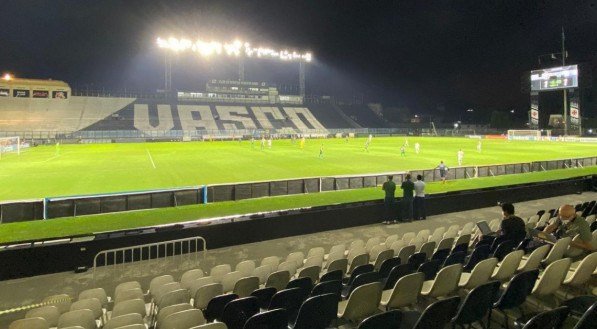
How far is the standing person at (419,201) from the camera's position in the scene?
15070 millimetres

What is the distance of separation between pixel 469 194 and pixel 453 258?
10993 millimetres

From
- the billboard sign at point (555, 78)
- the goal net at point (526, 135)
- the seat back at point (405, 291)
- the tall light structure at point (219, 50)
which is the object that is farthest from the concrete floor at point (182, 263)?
the tall light structure at point (219, 50)

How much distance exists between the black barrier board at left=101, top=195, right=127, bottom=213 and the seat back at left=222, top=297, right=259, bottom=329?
44.7 feet

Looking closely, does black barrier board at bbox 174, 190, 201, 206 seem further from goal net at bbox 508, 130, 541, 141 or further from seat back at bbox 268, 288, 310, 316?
goal net at bbox 508, 130, 541, 141

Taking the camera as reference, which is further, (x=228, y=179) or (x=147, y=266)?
(x=228, y=179)

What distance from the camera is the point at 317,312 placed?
4.71m

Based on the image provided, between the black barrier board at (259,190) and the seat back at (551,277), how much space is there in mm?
14967

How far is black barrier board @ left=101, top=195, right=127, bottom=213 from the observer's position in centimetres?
1647

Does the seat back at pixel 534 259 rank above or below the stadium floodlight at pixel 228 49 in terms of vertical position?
below

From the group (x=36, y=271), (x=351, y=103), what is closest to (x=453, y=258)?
(x=36, y=271)

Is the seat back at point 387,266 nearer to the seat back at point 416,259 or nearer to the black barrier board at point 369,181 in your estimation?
the seat back at point 416,259

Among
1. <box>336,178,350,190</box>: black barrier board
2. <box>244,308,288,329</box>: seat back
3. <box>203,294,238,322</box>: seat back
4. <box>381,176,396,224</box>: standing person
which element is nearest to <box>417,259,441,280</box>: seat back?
<box>244,308,288,329</box>: seat back

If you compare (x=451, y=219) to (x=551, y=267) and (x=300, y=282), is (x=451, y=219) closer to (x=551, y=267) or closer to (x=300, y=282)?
(x=551, y=267)

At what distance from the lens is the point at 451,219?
50.5 feet
